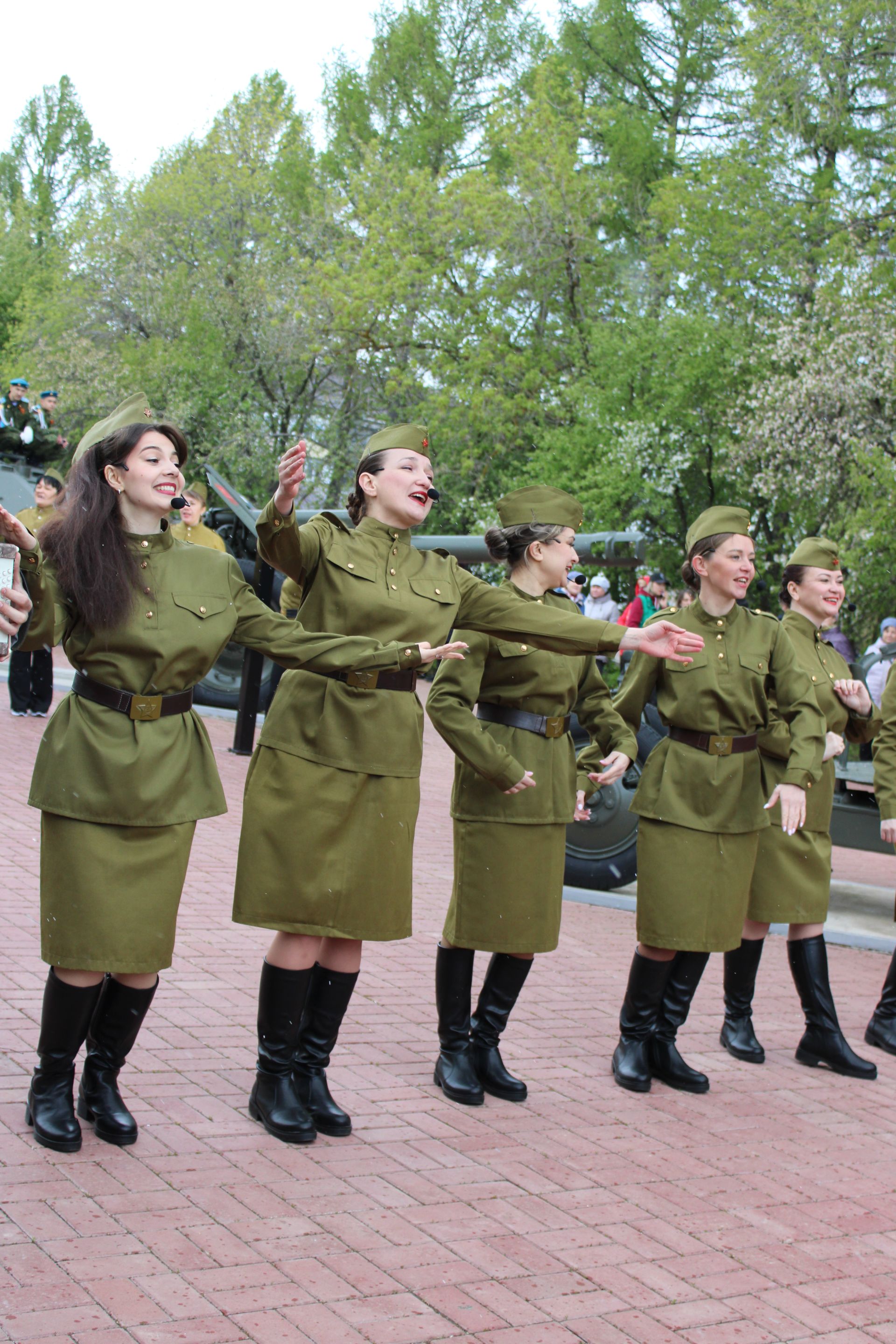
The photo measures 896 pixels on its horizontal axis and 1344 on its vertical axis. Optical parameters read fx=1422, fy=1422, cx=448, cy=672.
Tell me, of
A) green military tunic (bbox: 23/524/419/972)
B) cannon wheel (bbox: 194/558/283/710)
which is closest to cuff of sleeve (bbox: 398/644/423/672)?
green military tunic (bbox: 23/524/419/972)

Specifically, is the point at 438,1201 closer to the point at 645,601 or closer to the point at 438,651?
the point at 438,651

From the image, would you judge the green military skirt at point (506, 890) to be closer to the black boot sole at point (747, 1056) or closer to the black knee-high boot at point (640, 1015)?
the black knee-high boot at point (640, 1015)

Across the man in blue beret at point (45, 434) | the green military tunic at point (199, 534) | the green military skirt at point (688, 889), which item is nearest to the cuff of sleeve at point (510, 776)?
the green military skirt at point (688, 889)

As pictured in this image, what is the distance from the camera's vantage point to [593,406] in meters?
25.2

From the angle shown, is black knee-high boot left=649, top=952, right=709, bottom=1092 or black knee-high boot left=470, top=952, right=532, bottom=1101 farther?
black knee-high boot left=649, top=952, right=709, bottom=1092

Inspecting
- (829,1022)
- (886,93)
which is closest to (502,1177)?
(829,1022)

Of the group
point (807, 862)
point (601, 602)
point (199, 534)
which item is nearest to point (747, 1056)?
point (807, 862)

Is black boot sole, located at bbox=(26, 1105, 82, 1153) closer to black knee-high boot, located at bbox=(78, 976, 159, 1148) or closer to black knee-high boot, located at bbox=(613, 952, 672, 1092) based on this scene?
black knee-high boot, located at bbox=(78, 976, 159, 1148)

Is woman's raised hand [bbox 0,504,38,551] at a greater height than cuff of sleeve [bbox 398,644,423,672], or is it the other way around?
woman's raised hand [bbox 0,504,38,551]

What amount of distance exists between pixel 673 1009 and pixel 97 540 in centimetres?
267

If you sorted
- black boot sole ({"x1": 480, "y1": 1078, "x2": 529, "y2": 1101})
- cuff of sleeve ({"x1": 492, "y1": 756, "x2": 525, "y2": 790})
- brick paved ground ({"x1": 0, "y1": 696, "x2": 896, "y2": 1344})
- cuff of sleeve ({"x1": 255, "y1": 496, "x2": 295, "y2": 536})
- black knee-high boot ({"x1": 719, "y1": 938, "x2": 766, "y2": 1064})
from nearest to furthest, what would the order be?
brick paved ground ({"x1": 0, "y1": 696, "x2": 896, "y2": 1344}) < cuff of sleeve ({"x1": 255, "y1": 496, "x2": 295, "y2": 536}) < cuff of sleeve ({"x1": 492, "y1": 756, "x2": 525, "y2": 790}) < black boot sole ({"x1": 480, "y1": 1078, "x2": 529, "y2": 1101}) < black knee-high boot ({"x1": 719, "y1": 938, "x2": 766, "y2": 1064})

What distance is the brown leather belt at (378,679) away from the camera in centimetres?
402

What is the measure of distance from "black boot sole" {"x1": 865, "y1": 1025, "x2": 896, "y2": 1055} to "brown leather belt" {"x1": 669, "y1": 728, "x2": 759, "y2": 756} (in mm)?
1557

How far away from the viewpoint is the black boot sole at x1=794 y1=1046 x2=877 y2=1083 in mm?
5320
